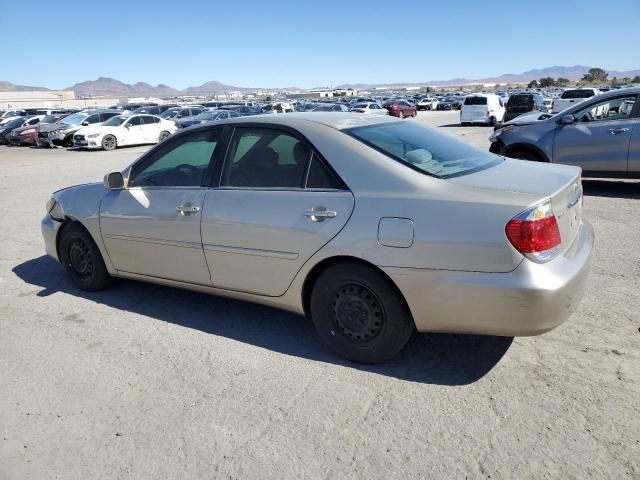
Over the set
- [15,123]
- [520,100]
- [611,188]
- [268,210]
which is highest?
[15,123]

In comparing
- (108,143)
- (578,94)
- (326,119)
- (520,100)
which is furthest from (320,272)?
(578,94)

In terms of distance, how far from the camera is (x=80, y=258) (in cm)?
493

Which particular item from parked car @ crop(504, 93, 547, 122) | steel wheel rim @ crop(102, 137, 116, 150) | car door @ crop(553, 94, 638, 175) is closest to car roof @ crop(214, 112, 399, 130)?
car door @ crop(553, 94, 638, 175)

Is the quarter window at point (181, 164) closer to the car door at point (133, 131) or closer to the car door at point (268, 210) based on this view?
the car door at point (268, 210)

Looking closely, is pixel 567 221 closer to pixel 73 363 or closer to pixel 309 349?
pixel 309 349

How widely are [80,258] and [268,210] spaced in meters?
2.37

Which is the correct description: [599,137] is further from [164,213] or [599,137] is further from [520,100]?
[520,100]

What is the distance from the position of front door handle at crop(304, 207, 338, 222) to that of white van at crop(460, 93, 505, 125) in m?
28.0

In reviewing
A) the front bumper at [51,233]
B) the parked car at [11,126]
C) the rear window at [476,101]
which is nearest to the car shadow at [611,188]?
the front bumper at [51,233]

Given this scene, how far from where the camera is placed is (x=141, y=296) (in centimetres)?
488

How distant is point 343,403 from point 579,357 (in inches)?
62.4

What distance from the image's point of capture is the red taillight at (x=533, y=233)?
9.26ft

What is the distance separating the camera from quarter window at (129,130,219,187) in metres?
4.06

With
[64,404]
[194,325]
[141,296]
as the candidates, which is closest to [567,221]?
[194,325]
